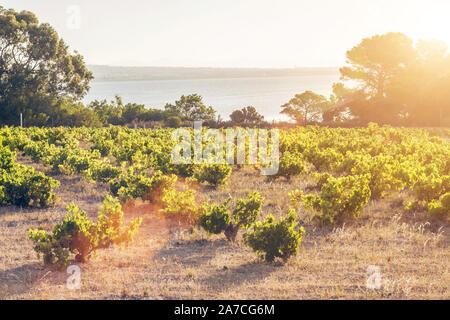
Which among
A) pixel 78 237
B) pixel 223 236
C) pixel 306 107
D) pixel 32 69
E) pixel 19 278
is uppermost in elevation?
pixel 32 69

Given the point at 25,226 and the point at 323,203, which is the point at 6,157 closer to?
the point at 25,226

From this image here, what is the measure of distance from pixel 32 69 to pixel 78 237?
45441 mm

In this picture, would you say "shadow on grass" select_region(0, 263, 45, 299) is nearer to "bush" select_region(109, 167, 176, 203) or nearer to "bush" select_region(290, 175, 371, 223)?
"bush" select_region(109, 167, 176, 203)

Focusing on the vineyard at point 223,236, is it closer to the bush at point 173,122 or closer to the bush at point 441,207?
the bush at point 441,207

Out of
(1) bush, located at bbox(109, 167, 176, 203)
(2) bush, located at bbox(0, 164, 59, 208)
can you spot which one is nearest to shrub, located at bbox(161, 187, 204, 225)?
(1) bush, located at bbox(109, 167, 176, 203)

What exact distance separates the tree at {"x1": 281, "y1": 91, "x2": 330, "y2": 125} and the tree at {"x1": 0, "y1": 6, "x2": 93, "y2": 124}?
2567cm

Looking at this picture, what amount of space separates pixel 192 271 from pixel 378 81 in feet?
160

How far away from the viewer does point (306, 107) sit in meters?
56.4

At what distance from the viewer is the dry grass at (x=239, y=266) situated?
20.6ft

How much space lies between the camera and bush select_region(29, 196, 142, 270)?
710 centimetres

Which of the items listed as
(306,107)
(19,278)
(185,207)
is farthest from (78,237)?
(306,107)

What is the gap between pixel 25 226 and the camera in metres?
9.52

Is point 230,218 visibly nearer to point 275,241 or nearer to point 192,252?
point 192,252

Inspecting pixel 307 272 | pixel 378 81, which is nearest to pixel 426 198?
pixel 307 272
